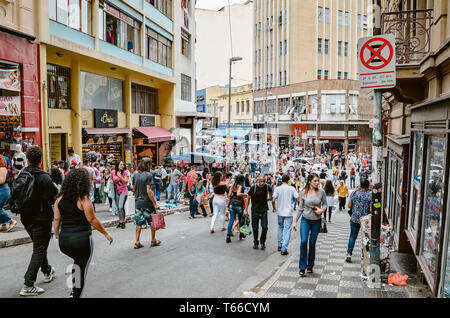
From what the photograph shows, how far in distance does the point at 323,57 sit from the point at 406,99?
1913 inches

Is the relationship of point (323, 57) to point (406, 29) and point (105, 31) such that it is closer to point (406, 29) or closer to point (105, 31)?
point (105, 31)

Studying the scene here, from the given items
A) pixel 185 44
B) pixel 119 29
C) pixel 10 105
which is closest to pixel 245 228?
pixel 10 105

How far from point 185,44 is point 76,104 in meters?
15.7

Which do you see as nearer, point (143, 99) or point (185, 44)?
point (143, 99)

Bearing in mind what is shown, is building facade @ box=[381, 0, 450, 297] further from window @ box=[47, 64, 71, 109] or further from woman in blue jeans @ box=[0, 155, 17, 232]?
window @ box=[47, 64, 71, 109]

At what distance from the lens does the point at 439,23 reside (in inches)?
257

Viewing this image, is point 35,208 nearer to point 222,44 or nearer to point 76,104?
point 76,104

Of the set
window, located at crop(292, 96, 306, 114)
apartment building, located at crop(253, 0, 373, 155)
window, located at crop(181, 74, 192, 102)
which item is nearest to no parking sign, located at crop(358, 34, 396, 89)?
window, located at crop(181, 74, 192, 102)

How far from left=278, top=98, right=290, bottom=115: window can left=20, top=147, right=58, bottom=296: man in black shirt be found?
168ft

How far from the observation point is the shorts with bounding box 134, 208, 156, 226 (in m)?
8.25

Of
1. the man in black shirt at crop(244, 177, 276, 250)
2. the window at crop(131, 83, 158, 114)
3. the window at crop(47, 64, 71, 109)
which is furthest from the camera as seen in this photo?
the window at crop(131, 83, 158, 114)

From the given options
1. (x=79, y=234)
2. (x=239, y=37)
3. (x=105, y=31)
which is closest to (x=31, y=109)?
(x=105, y=31)

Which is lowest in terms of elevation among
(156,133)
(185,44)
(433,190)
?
(433,190)

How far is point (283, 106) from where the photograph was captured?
5641 centimetres
